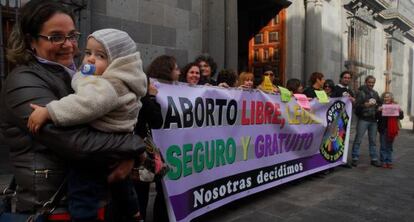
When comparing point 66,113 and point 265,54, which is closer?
point 66,113

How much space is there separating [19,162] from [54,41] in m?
0.51

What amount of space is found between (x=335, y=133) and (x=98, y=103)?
5354mm

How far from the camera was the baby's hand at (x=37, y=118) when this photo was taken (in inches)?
50.5

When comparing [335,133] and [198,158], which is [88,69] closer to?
[198,158]

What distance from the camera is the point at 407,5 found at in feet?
70.7

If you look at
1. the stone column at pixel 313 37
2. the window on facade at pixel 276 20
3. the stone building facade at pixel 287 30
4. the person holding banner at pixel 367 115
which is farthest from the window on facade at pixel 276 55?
the person holding banner at pixel 367 115

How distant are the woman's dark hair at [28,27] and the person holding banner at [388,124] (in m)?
6.64

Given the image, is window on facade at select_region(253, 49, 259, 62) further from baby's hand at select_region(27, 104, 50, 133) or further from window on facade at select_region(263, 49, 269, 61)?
baby's hand at select_region(27, 104, 50, 133)

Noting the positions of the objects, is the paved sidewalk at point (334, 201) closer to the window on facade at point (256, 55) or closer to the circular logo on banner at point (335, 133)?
the circular logo on banner at point (335, 133)

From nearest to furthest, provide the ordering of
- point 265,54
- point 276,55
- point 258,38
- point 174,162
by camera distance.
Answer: point 174,162, point 276,55, point 265,54, point 258,38

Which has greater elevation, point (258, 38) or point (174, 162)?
point (258, 38)

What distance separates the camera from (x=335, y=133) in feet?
19.6

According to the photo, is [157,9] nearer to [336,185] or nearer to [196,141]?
[196,141]

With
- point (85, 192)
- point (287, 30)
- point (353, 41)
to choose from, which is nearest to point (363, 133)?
point (287, 30)
